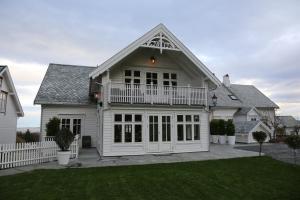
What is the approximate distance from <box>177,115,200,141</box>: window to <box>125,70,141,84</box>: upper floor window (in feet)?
11.5

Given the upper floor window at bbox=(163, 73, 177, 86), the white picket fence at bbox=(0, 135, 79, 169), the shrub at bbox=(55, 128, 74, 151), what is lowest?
the white picket fence at bbox=(0, 135, 79, 169)

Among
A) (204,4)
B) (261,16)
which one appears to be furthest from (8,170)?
(261,16)

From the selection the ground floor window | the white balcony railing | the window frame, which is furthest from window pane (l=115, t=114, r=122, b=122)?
the ground floor window

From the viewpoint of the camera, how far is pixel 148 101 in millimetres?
14188

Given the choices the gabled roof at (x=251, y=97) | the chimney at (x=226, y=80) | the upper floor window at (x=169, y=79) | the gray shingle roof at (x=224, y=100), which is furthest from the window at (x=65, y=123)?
the chimney at (x=226, y=80)

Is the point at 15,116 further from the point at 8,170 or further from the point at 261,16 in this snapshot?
the point at 261,16

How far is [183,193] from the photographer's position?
272 inches

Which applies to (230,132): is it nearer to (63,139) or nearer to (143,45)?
(143,45)

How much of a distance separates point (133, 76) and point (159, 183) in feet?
29.5

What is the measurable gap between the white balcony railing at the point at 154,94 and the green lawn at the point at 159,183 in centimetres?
469

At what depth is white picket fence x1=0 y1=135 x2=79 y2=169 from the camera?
1012 centimetres

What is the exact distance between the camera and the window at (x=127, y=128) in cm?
1374

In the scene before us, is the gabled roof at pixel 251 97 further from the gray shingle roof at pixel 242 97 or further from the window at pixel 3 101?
the window at pixel 3 101

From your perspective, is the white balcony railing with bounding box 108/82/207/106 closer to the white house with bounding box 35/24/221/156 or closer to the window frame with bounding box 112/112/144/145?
the white house with bounding box 35/24/221/156
